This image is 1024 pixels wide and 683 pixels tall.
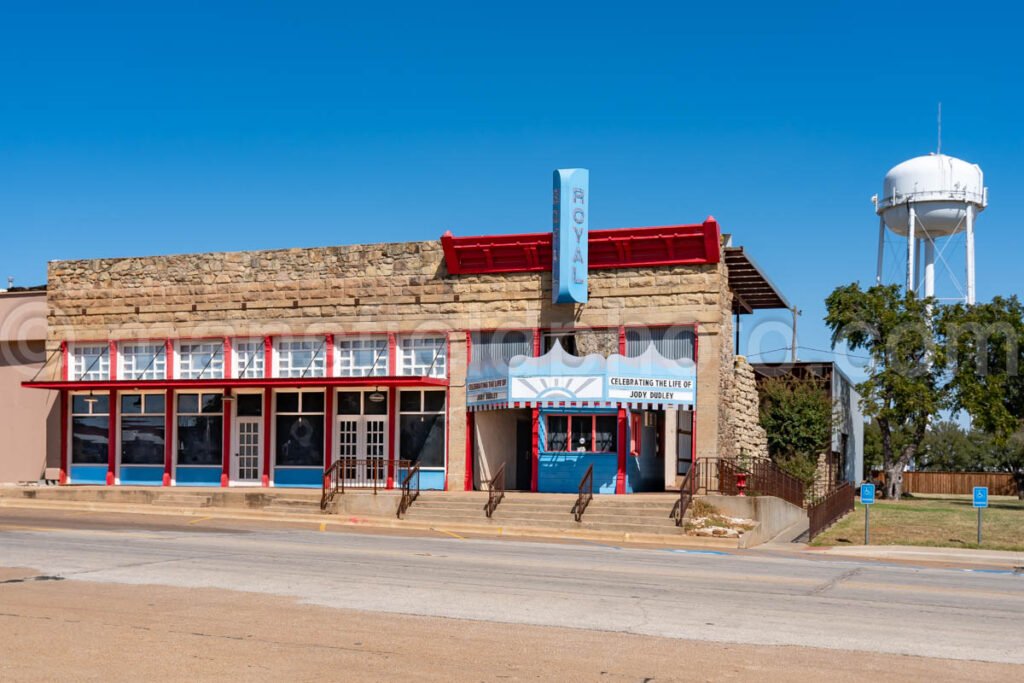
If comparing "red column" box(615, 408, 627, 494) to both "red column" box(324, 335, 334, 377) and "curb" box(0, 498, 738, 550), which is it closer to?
"curb" box(0, 498, 738, 550)

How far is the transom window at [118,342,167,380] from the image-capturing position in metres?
35.8

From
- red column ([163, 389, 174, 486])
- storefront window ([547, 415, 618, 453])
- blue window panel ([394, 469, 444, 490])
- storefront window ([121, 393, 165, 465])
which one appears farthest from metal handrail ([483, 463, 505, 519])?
storefront window ([121, 393, 165, 465])

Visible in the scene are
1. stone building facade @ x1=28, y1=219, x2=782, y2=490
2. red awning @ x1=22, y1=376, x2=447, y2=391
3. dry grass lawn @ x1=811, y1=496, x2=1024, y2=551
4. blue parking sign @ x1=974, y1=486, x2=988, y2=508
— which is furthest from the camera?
red awning @ x1=22, y1=376, x2=447, y2=391

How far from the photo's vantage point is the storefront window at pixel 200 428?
115ft

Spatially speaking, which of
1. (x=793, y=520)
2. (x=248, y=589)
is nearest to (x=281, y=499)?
(x=793, y=520)

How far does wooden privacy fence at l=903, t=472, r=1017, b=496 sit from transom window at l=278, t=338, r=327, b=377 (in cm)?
4565

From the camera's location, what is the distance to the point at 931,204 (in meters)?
56.0

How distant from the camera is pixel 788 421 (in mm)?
42938

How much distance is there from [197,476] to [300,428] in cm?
377

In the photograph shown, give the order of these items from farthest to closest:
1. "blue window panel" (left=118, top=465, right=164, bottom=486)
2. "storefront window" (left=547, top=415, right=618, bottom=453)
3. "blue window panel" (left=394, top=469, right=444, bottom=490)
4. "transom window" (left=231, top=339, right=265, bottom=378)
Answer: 1. "blue window panel" (left=118, top=465, right=164, bottom=486)
2. "transom window" (left=231, top=339, right=265, bottom=378)
3. "blue window panel" (left=394, top=469, right=444, bottom=490)
4. "storefront window" (left=547, top=415, right=618, bottom=453)

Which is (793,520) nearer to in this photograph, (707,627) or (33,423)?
(707,627)

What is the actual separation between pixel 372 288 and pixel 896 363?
24.6 metres

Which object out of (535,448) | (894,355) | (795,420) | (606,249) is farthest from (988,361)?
(535,448)

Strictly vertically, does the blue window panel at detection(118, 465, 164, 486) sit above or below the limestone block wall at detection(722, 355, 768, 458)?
below
